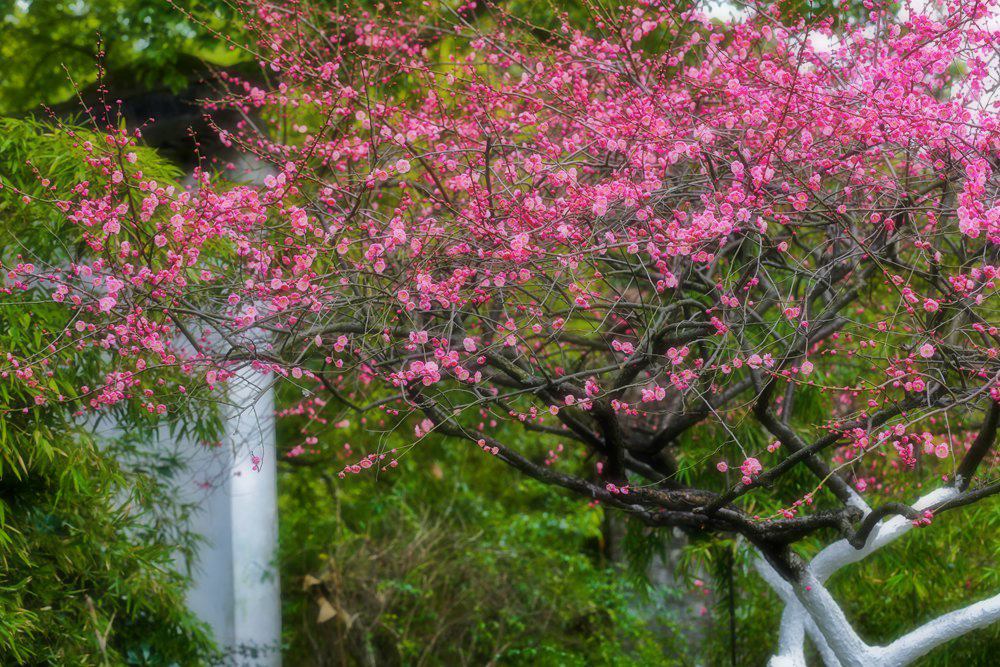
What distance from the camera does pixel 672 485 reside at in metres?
3.79

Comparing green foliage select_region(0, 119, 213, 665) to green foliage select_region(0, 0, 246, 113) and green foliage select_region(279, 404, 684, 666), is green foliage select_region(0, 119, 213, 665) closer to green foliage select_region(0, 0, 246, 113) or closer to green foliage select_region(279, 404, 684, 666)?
green foliage select_region(279, 404, 684, 666)

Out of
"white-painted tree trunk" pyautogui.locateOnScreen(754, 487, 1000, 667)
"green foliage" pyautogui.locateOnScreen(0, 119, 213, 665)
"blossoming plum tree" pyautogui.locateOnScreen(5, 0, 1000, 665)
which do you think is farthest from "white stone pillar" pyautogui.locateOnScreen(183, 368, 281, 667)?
"white-painted tree trunk" pyautogui.locateOnScreen(754, 487, 1000, 667)

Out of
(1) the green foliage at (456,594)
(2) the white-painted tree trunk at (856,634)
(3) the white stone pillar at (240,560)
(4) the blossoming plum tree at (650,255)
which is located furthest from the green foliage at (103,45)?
(2) the white-painted tree trunk at (856,634)

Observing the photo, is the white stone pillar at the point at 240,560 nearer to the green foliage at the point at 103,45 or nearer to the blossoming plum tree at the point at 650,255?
the green foliage at the point at 103,45

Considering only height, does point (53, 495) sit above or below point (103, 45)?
below

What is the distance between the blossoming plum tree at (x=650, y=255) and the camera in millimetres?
2885

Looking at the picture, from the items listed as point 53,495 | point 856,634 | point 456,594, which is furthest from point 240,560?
point 856,634

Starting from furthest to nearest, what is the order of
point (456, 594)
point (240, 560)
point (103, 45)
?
point (240, 560), point (456, 594), point (103, 45)

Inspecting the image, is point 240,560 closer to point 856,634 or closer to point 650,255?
point 650,255

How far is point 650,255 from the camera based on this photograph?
3516 millimetres

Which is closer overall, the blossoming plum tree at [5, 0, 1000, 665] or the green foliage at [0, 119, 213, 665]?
the blossoming plum tree at [5, 0, 1000, 665]

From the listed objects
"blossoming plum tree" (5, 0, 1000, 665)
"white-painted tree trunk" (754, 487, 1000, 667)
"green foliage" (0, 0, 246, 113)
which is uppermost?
"green foliage" (0, 0, 246, 113)

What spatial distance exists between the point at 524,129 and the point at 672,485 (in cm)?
153

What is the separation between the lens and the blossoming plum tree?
2.88 metres
